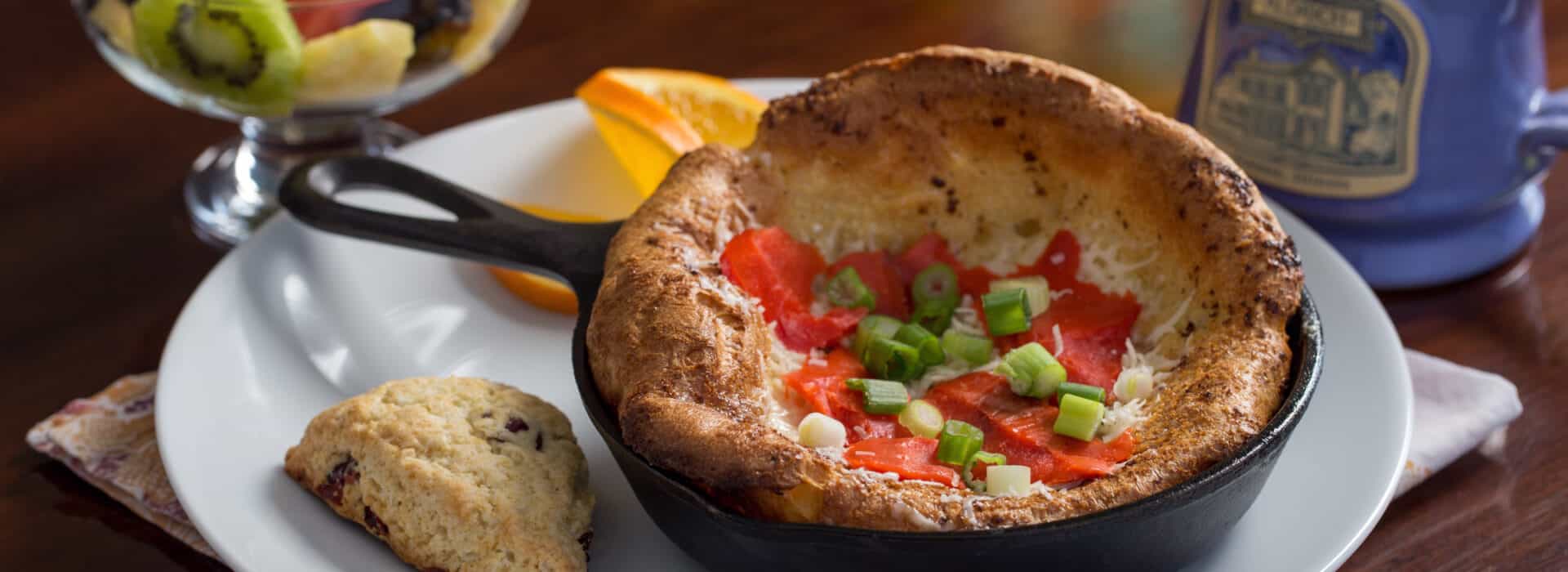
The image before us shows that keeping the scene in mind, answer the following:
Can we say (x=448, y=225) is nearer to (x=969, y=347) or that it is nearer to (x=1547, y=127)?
(x=969, y=347)

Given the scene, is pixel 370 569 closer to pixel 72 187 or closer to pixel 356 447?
pixel 356 447

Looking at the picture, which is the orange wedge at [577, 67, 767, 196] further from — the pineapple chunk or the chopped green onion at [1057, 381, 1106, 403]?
the chopped green onion at [1057, 381, 1106, 403]

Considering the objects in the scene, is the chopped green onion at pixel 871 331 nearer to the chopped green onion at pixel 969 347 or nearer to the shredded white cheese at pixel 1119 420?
the chopped green onion at pixel 969 347

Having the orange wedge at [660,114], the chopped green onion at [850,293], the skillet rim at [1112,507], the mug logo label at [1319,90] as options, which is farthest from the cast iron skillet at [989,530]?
the mug logo label at [1319,90]

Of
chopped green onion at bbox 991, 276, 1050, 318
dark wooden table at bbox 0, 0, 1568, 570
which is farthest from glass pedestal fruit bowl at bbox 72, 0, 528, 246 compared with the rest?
chopped green onion at bbox 991, 276, 1050, 318

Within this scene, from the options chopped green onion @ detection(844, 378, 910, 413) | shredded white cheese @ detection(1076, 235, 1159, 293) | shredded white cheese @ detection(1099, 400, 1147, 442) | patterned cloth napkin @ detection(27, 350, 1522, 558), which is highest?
shredded white cheese @ detection(1076, 235, 1159, 293)

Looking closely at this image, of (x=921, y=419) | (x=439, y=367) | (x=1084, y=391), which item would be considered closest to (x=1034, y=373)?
(x=1084, y=391)
